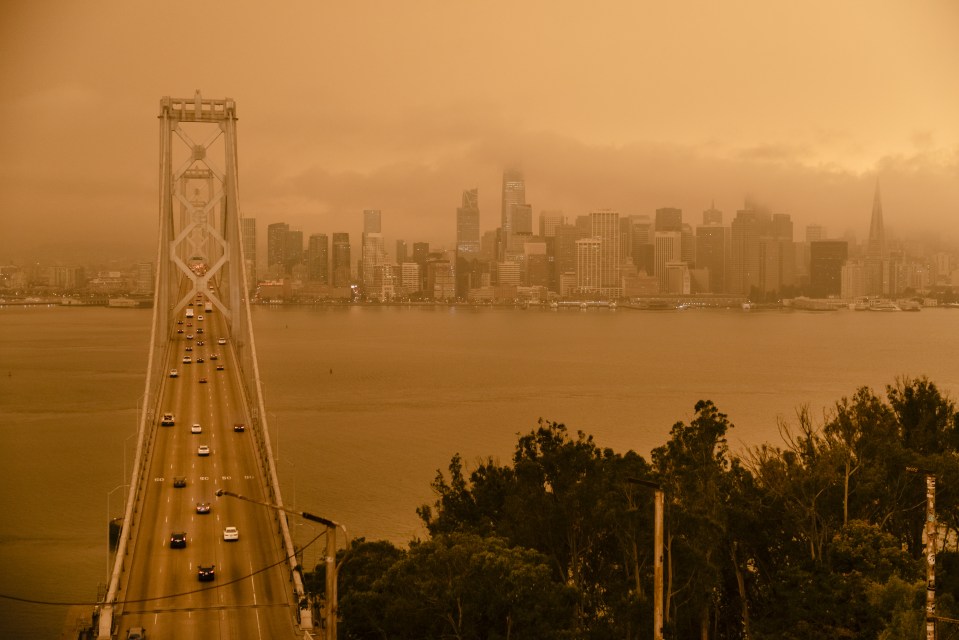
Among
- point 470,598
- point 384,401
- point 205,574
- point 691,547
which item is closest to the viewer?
point 470,598

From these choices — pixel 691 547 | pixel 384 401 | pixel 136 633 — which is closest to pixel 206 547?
pixel 136 633

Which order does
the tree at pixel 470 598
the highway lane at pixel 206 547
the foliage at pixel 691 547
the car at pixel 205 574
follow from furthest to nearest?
the car at pixel 205 574
the highway lane at pixel 206 547
the foliage at pixel 691 547
the tree at pixel 470 598

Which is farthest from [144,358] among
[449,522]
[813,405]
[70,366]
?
[449,522]

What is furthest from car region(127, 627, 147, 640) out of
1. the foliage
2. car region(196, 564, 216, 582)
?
the foliage

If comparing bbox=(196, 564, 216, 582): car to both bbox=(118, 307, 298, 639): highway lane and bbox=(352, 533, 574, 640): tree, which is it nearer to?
bbox=(118, 307, 298, 639): highway lane

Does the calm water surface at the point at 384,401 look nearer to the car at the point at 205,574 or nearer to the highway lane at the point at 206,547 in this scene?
the highway lane at the point at 206,547

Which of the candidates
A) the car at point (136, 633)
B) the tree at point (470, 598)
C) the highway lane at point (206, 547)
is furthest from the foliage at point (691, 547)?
the car at point (136, 633)

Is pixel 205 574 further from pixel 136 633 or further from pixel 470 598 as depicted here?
pixel 470 598
